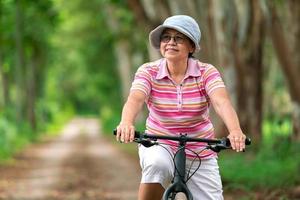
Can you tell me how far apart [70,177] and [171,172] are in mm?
11619

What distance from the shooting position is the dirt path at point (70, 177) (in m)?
12.5

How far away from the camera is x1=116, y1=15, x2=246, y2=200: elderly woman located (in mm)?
4719

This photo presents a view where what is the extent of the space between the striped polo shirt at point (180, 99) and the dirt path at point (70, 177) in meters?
6.98

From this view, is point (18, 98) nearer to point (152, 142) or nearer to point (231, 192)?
point (231, 192)

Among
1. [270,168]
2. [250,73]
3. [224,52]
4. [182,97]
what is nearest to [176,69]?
[182,97]

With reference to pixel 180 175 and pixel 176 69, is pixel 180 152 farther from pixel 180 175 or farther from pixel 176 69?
pixel 176 69

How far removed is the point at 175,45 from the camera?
16.1 feet

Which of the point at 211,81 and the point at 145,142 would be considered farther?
the point at 211,81

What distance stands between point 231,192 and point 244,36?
7.96 m

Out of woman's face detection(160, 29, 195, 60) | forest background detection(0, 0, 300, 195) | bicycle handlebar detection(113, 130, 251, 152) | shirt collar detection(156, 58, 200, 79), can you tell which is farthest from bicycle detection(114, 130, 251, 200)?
A: forest background detection(0, 0, 300, 195)

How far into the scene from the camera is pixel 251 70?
62.2ft

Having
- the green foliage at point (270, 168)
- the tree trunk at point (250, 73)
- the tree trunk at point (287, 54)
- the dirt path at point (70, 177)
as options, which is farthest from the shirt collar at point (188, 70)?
the tree trunk at point (250, 73)

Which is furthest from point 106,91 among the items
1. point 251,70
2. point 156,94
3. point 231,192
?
point 156,94

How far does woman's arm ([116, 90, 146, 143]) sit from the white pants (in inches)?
8.3
